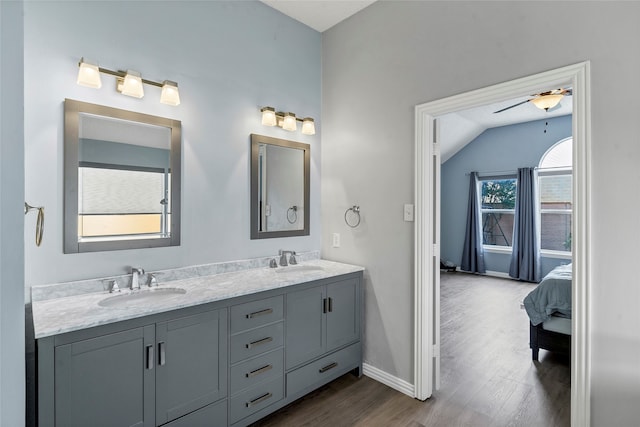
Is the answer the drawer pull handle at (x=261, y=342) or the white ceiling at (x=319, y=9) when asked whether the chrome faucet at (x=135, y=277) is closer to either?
the drawer pull handle at (x=261, y=342)

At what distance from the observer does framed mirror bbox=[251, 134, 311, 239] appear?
107 inches

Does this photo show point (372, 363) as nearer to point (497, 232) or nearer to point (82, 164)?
point (82, 164)

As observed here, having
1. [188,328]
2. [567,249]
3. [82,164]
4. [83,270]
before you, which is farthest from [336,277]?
[567,249]

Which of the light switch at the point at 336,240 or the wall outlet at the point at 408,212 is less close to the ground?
the wall outlet at the point at 408,212

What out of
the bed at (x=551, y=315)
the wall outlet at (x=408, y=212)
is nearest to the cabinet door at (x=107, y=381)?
the wall outlet at (x=408, y=212)

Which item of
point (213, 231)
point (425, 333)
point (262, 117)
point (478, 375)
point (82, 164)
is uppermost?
point (262, 117)

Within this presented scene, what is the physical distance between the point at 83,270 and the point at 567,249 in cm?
697

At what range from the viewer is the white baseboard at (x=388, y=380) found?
249cm

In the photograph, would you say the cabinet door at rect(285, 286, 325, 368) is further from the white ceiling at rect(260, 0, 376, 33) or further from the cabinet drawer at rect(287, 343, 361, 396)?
the white ceiling at rect(260, 0, 376, 33)

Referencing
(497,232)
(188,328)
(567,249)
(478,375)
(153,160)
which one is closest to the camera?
(188,328)

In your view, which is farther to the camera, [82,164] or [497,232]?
[497,232]

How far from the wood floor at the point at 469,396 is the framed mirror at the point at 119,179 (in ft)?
4.80

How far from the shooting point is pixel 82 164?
1.94 meters

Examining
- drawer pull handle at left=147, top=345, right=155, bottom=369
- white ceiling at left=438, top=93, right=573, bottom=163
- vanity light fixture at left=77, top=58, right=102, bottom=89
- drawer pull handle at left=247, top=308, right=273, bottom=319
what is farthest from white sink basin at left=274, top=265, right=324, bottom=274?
white ceiling at left=438, top=93, right=573, bottom=163
